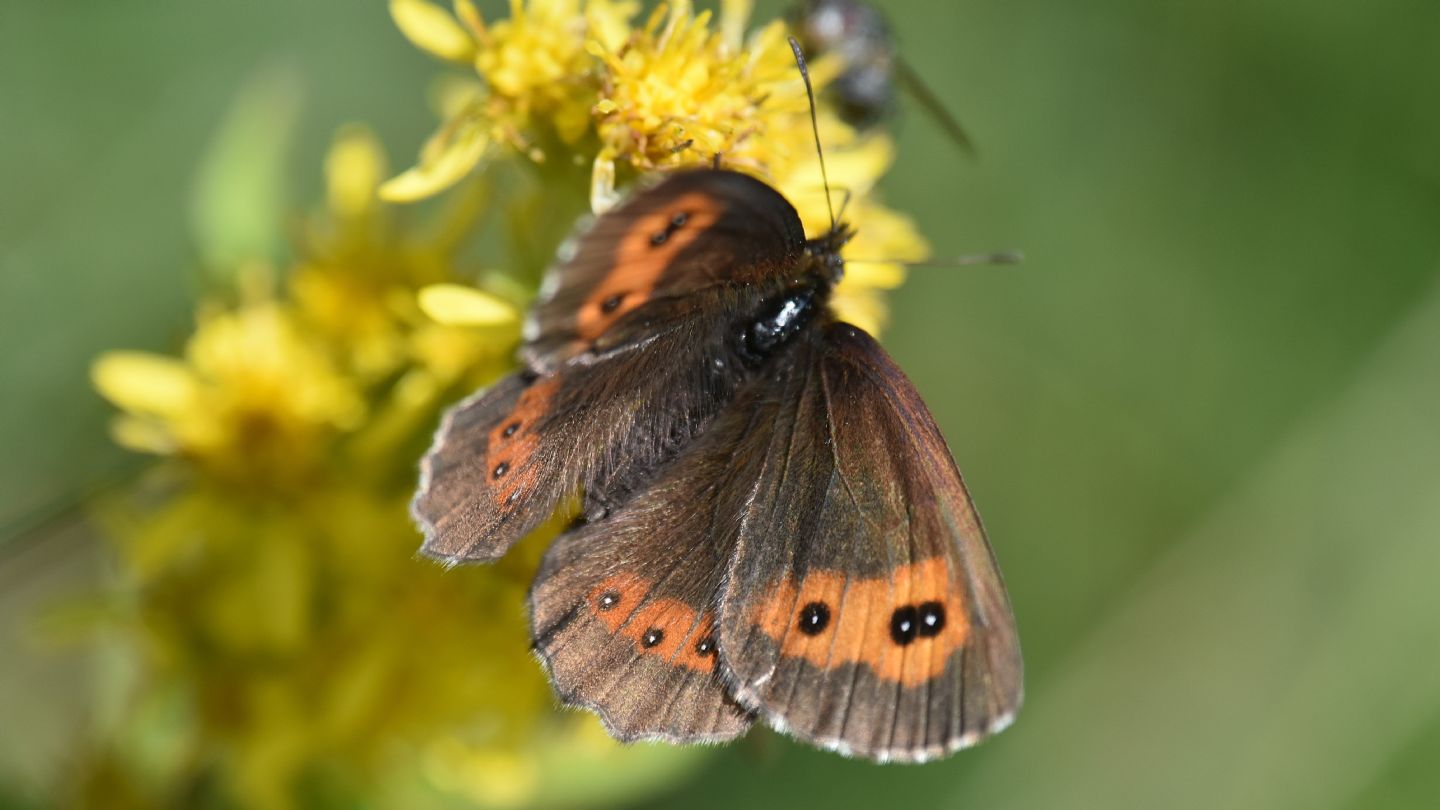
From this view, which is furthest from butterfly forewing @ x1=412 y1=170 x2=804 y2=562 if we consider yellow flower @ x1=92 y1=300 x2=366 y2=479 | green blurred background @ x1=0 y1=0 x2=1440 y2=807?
green blurred background @ x1=0 y1=0 x2=1440 y2=807

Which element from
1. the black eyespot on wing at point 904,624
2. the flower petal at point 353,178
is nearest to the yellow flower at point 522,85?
the flower petal at point 353,178

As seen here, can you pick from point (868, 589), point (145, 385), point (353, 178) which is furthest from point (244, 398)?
point (868, 589)

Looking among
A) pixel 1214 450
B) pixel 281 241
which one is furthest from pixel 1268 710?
pixel 281 241

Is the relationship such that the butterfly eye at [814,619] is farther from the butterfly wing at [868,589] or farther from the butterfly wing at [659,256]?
the butterfly wing at [659,256]

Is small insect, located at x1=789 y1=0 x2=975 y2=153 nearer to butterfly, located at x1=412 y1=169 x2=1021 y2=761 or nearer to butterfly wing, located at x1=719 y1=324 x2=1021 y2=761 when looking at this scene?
butterfly, located at x1=412 y1=169 x2=1021 y2=761

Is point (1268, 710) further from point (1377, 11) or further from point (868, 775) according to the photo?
point (1377, 11)

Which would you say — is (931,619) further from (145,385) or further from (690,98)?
(145,385)
